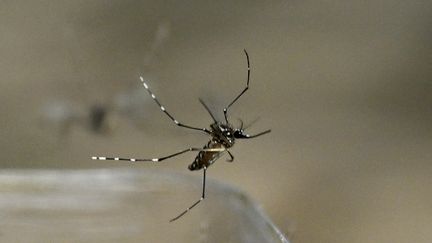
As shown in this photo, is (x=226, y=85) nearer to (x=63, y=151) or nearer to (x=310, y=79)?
(x=310, y=79)

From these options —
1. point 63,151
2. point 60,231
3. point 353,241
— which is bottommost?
point 353,241

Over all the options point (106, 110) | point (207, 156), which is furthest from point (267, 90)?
point (207, 156)

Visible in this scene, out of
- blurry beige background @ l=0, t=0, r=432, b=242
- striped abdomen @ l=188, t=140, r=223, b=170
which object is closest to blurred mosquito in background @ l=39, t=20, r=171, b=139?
blurry beige background @ l=0, t=0, r=432, b=242

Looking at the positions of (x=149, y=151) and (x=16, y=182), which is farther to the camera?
(x=149, y=151)

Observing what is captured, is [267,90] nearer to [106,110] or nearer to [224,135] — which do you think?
[106,110]

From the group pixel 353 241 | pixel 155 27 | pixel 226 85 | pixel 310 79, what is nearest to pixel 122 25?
pixel 155 27

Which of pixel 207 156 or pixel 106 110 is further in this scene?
pixel 106 110

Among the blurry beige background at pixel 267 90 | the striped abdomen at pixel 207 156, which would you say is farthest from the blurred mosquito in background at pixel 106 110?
the striped abdomen at pixel 207 156

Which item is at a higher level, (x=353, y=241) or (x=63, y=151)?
(x=63, y=151)
